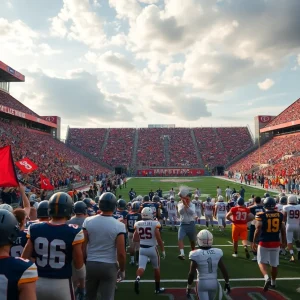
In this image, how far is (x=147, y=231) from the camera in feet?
19.8

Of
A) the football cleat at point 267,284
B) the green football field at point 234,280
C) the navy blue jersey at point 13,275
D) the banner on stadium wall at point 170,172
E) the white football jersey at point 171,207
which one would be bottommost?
the green football field at point 234,280

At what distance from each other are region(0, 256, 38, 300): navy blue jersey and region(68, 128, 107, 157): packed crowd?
5607 centimetres

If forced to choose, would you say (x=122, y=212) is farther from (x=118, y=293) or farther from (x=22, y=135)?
(x=22, y=135)

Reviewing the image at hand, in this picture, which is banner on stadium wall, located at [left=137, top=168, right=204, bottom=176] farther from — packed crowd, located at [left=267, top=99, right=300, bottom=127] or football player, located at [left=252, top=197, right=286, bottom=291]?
football player, located at [left=252, top=197, right=286, bottom=291]

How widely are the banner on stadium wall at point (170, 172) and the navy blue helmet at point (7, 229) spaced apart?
1899 inches

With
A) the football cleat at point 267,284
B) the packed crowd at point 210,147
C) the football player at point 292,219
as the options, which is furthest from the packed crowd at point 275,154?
the football cleat at point 267,284

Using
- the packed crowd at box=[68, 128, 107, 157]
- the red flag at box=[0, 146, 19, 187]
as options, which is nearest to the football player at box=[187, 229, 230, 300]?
the red flag at box=[0, 146, 19, 187]

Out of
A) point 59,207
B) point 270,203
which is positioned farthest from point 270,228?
point 59,207

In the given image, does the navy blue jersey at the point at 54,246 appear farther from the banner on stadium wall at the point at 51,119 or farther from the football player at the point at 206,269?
the banner on stadium wall at the point at 51,119

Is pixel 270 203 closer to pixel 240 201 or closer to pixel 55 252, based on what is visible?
pixel 240 201

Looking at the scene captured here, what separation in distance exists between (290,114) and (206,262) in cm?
5289

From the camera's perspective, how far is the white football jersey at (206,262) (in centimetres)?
413

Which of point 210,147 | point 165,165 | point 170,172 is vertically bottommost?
point 170,172

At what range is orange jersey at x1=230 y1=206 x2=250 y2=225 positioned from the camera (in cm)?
858
